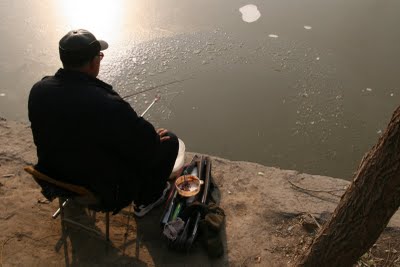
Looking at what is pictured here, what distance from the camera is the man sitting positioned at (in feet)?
6.43

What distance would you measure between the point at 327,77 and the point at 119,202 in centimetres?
309

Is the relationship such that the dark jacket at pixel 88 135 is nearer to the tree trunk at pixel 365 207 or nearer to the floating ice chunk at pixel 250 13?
the tree trunk at pixel 365 207

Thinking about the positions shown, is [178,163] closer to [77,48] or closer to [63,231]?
[63,231]

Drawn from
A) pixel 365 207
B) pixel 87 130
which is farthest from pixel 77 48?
pixel 365 207

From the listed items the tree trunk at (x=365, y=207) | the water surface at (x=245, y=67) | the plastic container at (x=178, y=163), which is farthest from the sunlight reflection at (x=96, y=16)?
the tree trunk at (x=365, y=207)

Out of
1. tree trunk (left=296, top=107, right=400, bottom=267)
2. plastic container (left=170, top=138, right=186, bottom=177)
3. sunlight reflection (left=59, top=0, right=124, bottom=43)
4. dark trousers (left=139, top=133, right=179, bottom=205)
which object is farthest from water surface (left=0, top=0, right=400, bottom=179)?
tree trunk (left=296, top=107, right=400, bottom=267)

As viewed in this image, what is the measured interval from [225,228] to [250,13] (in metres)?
3.68

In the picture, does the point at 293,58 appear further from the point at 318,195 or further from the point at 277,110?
the point at 318,195

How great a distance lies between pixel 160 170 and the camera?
2420mm

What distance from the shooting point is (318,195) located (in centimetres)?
283

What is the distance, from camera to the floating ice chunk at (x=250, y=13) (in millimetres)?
5352

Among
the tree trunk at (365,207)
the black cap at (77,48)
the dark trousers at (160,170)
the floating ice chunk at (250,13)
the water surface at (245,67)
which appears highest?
the black cap at (77,48)

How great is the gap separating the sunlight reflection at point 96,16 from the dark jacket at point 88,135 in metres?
2.94

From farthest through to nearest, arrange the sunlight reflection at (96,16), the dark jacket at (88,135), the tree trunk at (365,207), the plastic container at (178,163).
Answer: the sunlight reflection at (96,16)
the plastic container at (178,163)
the dark jacket at (88,135)
the tree trunk at (365,207)
